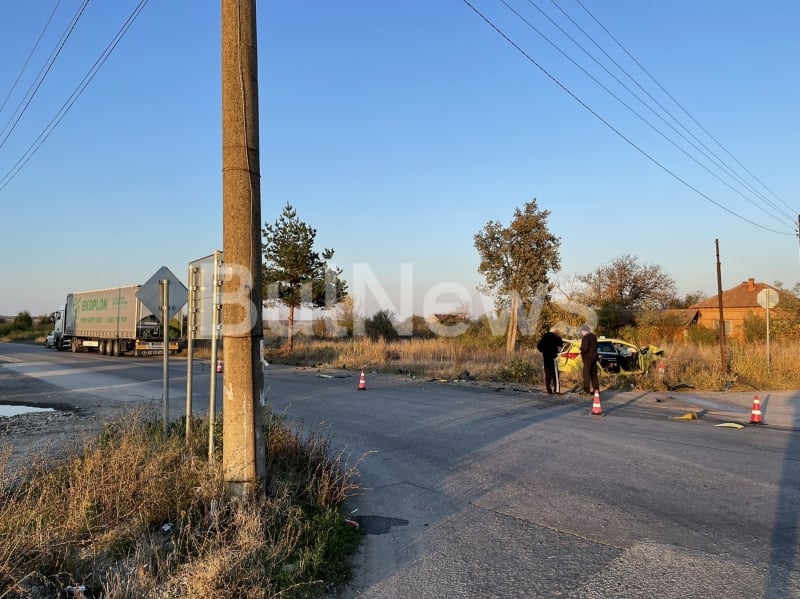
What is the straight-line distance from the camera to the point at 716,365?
56.7 ft

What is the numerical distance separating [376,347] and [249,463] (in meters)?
23.2

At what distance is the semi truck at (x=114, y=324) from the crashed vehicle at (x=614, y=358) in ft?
68.2

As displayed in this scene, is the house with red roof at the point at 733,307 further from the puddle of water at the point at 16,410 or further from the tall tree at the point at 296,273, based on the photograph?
the puddle of water at the point at 16,410

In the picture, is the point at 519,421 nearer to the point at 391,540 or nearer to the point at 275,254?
the point at 391,540

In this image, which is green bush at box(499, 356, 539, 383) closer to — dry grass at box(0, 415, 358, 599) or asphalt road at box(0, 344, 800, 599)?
asphalt road at box(0, 344, 800, 599)

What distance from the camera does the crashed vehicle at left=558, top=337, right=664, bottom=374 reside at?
17766 mm

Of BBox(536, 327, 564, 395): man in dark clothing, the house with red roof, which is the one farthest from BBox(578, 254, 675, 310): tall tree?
BBox(536, 327, 564, 395): man in dark clothing

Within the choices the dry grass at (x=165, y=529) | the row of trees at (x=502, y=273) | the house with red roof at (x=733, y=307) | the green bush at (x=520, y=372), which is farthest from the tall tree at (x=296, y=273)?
the house with red roof at (x=733, y=307)

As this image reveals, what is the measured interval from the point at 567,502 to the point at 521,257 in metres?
25.2

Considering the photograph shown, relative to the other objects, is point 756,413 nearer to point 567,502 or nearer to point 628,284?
point 567,502

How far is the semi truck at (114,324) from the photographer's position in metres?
32.3

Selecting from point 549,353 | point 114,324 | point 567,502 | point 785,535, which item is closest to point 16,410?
point 567,502

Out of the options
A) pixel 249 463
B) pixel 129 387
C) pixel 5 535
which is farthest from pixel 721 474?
pixel 129 387

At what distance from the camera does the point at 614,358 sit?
18.3 m
